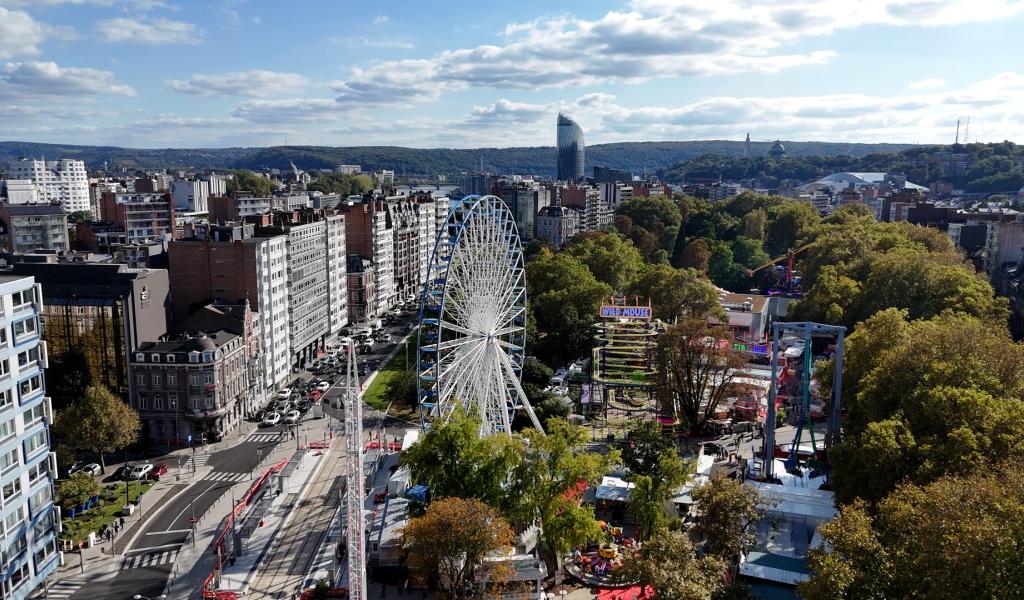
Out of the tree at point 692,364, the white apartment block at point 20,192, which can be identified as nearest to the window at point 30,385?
the tree at point 692,364

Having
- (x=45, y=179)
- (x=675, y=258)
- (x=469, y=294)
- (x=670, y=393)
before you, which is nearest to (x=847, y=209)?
(x=675, y=258)

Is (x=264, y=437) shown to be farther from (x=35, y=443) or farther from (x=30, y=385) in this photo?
(x=30, y=385)

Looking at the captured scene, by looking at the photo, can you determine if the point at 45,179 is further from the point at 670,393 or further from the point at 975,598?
the point at 975,598

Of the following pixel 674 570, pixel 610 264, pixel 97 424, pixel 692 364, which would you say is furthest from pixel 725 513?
pixel 610 264

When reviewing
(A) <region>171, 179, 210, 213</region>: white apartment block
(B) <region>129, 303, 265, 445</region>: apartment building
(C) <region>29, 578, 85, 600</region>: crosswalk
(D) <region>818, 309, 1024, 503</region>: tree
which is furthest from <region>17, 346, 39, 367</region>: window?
(A) <region>171, 179, 210, 213</region>: white apartment block

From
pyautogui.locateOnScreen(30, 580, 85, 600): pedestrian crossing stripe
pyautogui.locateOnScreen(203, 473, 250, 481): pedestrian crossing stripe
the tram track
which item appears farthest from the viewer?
pyautogui.locateOnScreen(203, 473, 250, 481): pedestrian crossing stripe

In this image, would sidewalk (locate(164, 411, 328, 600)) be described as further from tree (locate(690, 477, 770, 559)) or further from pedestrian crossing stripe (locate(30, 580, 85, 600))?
tree (locate(690, 477, 770, 559))
